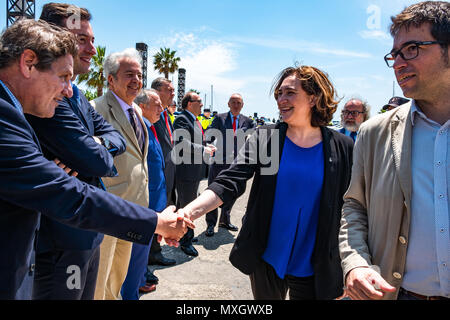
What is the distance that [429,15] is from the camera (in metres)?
1.50

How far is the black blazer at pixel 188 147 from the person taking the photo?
5121 millimetres

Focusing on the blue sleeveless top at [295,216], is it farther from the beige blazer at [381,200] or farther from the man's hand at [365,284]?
the man's hand at [365,284]

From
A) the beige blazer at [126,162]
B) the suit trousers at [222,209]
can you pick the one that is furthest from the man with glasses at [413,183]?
the suit trousers at [222,209]

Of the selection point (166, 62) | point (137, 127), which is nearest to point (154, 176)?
point (137, 127)

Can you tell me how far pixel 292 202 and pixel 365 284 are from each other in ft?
2.73

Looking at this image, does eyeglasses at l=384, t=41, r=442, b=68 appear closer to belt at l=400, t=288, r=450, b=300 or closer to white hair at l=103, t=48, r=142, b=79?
belt at l=400, t=288, r=450, b=300

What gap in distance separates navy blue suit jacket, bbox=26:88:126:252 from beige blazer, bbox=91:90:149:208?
0.69 meters

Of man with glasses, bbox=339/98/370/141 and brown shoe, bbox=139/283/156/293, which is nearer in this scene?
brown shoe, bbox=139/283/156/293

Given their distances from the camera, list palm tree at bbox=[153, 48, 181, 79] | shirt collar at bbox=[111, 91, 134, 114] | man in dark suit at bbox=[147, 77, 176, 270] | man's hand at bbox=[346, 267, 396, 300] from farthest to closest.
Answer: palm tree at bbox=[153, 48, 181, 79]
man in dark suit at bbox=[147, 77, 176, 270]
shirt collar at bbox=[111, 91, 134, 114]
man's hand at bbox=[346, 267, 396, 300]

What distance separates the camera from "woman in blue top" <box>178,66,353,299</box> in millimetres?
2110

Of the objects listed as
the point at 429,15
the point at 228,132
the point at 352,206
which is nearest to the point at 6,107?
the point at 352,206

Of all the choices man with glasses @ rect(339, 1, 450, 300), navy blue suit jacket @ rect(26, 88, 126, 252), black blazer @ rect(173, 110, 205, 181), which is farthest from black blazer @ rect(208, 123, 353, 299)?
black blazer @ rect(173, 110, 205, 181)

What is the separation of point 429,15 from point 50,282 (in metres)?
2.44

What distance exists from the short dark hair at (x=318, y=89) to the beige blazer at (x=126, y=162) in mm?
1486
